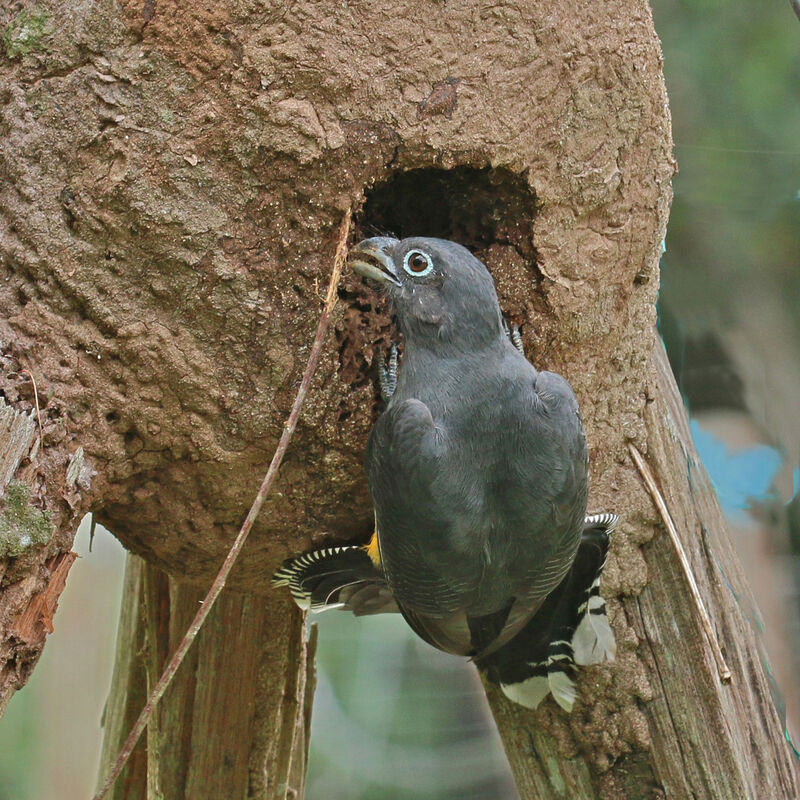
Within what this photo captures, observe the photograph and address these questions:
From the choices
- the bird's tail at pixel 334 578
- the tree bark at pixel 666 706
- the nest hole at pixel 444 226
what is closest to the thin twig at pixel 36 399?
the nest hole at pixel 444 226

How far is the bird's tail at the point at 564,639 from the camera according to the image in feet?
11.4

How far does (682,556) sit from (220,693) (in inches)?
81.3

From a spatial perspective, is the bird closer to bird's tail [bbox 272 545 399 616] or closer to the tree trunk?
bird's tail [bbox 272 545 399 616]

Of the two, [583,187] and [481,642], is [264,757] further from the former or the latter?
[583,187]

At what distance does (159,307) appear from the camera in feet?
9.78

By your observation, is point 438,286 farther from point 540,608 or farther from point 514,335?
point 540,608

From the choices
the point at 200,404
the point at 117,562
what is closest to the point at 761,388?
the point at 200,404

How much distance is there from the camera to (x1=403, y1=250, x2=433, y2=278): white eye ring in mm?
3012

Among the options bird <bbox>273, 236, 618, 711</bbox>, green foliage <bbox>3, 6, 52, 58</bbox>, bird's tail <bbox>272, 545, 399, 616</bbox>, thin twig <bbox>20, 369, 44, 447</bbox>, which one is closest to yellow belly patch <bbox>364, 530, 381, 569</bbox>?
bird's tail <bbox>272, 545, 399, 616</bbox>

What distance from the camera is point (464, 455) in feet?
9.70

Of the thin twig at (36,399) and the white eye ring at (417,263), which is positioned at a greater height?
the white eye ring at (417,263)

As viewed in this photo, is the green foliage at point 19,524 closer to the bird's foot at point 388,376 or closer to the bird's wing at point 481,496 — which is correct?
the bird's wing at point 481,496

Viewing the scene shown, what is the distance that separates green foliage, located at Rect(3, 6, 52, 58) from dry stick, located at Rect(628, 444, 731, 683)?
8.09 ft

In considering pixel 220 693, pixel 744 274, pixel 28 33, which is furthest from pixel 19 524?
pixel 744 274
